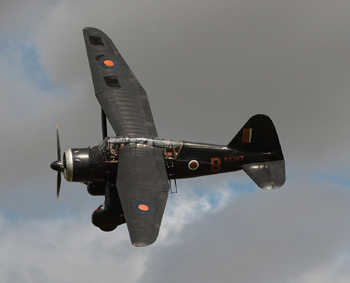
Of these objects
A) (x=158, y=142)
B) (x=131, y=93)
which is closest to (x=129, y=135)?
(x=158, y=142)

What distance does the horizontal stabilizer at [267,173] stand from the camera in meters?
50.5

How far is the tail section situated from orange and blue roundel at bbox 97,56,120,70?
9203 mm

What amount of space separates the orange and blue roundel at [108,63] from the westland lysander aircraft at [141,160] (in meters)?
1.35

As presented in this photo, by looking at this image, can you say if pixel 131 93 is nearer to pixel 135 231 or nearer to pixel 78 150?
pixel 78 150

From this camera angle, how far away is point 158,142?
1959 inches

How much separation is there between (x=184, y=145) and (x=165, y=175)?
2.84m

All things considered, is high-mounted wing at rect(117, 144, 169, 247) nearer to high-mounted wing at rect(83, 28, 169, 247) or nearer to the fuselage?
high-mounted wing at rect(83, 28, 169, 247)

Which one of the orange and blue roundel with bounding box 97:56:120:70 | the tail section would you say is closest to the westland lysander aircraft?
the tail section

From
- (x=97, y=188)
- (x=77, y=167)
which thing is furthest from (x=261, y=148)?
(x=77, y=167)

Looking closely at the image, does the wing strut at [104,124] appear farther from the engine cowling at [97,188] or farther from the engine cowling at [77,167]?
the engine cowling at [97,188]

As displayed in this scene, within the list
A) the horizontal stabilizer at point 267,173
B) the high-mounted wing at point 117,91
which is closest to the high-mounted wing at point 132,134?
the high-mounted wing at point 117,91

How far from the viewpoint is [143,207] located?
149ft

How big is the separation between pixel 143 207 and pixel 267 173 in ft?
28.9

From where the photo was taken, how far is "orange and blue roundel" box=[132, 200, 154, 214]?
45094 millimetres
